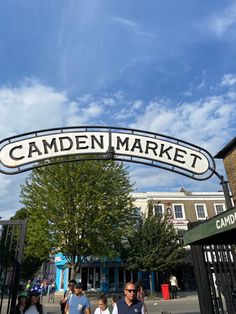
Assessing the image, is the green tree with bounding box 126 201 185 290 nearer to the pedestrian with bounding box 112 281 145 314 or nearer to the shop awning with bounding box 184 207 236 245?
the shop awning with bounding box 184 207 236 245

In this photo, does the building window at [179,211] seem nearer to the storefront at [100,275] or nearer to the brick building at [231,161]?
the storefront at [100,275]

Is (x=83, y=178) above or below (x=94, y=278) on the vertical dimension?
above

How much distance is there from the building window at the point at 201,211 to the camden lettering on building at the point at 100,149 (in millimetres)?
29697

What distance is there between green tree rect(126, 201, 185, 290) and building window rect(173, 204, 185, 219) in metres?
7.42

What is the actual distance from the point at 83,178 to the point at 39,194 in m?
3.44

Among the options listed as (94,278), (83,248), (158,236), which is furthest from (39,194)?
(94,278)

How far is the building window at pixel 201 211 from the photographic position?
34250mm

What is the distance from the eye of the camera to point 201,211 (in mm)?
34531

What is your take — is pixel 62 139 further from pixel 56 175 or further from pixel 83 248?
pixel 83 248

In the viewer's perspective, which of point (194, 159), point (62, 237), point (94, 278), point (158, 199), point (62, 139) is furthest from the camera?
point (158, 199)

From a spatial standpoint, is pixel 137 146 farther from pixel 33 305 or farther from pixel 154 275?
pixel 154 275

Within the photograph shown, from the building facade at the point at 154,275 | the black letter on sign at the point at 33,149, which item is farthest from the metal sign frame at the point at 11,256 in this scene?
the building facade at the point at 154,275

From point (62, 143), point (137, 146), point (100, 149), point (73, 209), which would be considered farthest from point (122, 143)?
point (73, 209)

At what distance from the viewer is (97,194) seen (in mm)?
22469
